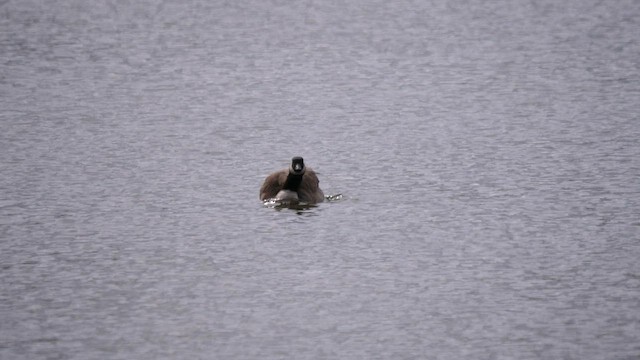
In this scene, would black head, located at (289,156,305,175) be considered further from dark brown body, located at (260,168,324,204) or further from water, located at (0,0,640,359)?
water, located at (0,0,640,359)

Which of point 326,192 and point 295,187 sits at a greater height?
point 295,187

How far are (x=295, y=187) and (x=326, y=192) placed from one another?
30.6 inches

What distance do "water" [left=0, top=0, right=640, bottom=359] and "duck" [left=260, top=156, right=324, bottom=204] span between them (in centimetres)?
26

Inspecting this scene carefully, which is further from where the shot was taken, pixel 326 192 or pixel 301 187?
pixel 326 192

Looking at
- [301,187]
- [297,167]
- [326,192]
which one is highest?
[297,167]

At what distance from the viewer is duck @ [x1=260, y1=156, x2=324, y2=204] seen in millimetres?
18234

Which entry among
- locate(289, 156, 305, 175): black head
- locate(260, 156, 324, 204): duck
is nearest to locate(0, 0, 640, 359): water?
locate(260, 156, 324, 204): duck

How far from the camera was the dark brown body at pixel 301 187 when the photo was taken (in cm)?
1828

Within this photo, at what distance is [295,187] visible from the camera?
1836 cm

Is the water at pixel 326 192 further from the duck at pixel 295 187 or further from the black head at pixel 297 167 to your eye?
the black head at pixel 297 167

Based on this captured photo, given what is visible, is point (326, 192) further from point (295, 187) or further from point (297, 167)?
point (297, 167)

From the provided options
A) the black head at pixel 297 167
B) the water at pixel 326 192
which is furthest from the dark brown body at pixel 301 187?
the water at pixel 326 192

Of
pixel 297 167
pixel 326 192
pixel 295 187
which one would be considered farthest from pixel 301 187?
pixel 326 192

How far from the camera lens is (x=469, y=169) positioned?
789 inches
